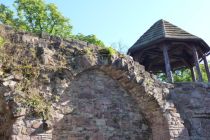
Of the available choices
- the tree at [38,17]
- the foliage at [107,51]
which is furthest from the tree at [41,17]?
the foliage at [107,51]

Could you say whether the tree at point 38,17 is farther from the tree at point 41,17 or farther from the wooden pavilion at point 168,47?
the wooden pavilion at point 168,47

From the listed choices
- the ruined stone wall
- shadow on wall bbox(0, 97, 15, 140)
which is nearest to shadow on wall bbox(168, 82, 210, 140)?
the ruined stone wall

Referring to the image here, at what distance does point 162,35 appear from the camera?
1050 cm

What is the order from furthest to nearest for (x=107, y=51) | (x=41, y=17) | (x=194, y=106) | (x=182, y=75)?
(x=182, y=75)
(x=41, y=17)
(x=194, y=106)
(x=107, y=51)

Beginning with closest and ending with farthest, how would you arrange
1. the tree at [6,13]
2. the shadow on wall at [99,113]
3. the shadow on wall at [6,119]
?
the shadow on wall at [6,119] → the shadow on wall at [99,113] → the tree at [6,13]

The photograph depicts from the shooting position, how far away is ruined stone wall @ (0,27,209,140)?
5855 mm

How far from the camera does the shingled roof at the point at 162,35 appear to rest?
10495mm

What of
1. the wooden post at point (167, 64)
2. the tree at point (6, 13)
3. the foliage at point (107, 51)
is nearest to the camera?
the foliage at point (107, 51)

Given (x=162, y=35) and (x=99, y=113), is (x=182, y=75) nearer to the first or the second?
(x=162, y=35)

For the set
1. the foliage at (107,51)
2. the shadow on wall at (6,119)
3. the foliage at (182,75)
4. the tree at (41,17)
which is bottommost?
the shadow on wall at (6,119)

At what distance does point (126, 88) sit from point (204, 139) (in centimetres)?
265

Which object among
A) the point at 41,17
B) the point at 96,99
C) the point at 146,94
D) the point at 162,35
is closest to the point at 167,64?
the point at 162,35

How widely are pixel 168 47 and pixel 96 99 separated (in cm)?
444

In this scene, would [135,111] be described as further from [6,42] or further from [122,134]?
[6,42]
